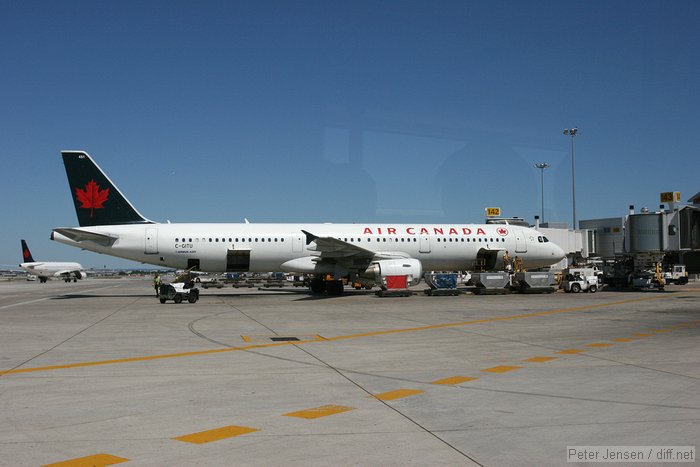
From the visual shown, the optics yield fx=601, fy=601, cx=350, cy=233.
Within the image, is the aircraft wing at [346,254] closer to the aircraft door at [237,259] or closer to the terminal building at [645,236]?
the aircraft door at [237,259]

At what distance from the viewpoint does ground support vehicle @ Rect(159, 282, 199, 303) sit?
1168 inches

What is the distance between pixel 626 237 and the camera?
4150 centimetres

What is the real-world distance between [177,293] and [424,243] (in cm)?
1503

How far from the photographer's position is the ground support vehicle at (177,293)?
97.3 ft

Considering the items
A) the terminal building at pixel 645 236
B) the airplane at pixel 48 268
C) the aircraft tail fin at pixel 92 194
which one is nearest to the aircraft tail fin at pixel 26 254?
the airplane at pixel 48 268

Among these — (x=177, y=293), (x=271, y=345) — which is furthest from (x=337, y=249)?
(x=271, y=345)

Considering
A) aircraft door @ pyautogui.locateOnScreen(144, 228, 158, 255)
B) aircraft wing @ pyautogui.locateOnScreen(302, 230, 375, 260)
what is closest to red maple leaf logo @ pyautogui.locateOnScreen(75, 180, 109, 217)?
aircraft door @ pyautogui.locateOnScreen(144, 228, 158, 255)

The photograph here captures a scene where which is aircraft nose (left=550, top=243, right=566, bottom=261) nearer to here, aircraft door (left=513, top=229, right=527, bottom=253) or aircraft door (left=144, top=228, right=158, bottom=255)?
aircraft door (left=513, top=229, right=527, bottom=253)

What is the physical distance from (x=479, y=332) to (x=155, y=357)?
8874mm

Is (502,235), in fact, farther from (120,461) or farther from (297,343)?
(120,461)

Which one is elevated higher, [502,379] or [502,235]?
[502,235]

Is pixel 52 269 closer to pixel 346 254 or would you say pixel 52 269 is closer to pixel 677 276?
pixel 346 254

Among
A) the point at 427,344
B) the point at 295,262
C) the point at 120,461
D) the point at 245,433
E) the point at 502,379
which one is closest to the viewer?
the point at 120,461

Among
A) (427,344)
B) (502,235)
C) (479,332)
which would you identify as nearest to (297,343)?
(427,344)
